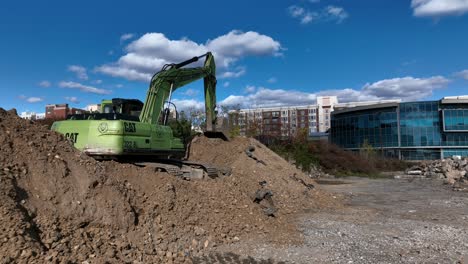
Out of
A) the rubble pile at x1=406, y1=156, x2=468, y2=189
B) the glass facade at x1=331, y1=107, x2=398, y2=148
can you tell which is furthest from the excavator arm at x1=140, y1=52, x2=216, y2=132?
the glass facade at x1=331, y1=107, x2=398, y2=148

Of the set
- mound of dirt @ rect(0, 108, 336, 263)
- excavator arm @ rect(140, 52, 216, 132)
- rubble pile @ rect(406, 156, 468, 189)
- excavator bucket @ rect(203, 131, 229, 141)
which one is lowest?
rubble pile @ rect(406, 156, 468, 189)

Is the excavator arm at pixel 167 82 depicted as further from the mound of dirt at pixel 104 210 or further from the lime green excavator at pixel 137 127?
the mound of dirt at pixel 104 210

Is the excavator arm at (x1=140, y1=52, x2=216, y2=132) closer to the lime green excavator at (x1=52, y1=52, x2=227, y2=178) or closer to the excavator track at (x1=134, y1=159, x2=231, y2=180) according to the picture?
the lime green excavator at (x1=52, y1=52, x2=227, y2=178)

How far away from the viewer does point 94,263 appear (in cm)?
596

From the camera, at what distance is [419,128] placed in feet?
205

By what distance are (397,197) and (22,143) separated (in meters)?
15.2

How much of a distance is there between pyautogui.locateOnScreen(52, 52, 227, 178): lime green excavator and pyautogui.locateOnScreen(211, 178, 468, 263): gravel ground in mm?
4017

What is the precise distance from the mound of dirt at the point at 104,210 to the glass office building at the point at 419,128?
53373 mm

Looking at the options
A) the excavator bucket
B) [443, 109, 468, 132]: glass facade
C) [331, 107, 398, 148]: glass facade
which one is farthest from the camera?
[331, 107, 398, 148]: glass facade

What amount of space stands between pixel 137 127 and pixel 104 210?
3.60 meters

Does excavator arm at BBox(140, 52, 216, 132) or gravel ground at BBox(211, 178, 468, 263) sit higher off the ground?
excavator arm at BBox(140, 52, 216, 132)

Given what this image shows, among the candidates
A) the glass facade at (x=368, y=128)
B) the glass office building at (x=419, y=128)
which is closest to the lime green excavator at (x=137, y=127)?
the glass office building at (x=419, y=128)

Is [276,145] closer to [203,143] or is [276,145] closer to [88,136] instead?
[203,143]

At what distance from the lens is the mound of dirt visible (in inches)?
241
